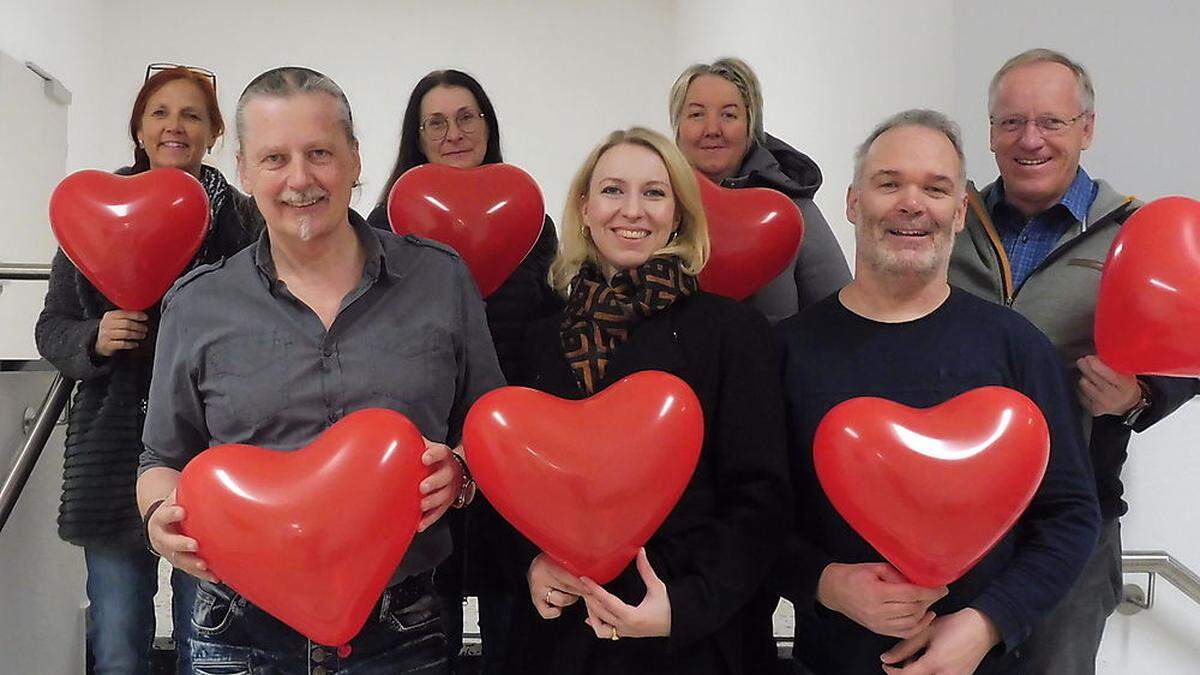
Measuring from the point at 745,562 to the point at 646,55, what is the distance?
5.06m

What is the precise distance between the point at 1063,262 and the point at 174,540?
4.28 feet

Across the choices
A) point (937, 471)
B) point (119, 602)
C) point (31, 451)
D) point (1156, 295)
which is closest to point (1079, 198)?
point (1156, 295)

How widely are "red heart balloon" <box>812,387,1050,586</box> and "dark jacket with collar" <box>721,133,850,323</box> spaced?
626mm

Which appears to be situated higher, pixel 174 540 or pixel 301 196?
pixel 301 196

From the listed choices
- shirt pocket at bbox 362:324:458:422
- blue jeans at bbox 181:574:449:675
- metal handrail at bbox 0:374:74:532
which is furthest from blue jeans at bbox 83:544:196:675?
shirt pocket at bbox 362:324:458:422

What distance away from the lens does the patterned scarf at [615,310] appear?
1.27 m

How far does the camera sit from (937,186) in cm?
131

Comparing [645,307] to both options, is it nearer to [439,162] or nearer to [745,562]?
[745,562]

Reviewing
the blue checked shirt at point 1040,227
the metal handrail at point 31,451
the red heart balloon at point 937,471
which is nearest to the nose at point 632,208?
the red heart balloon at point 937,471

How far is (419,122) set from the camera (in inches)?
72.4

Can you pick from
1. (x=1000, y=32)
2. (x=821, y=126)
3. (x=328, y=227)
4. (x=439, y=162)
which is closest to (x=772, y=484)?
(x=328, y=227)

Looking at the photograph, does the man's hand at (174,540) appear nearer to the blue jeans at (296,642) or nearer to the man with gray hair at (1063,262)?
the blue jeans at (296,642)

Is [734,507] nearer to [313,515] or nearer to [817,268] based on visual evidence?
[313,515]

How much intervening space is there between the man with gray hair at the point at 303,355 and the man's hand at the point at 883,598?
486mm
